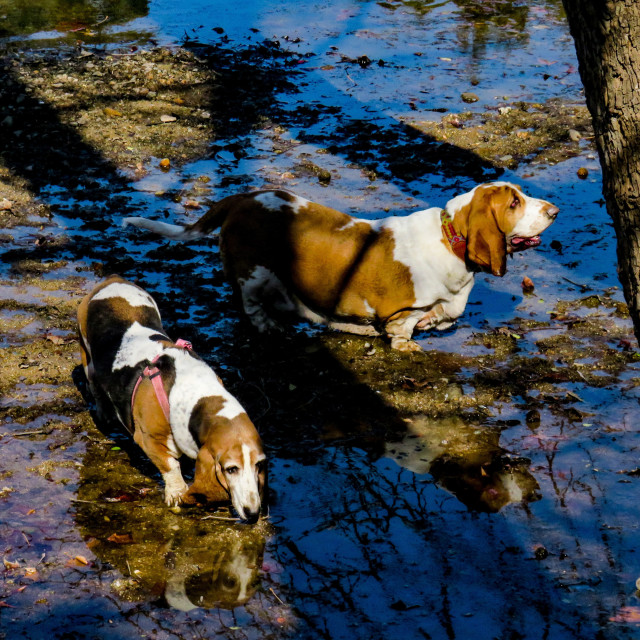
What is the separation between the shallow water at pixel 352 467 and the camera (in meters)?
3.90

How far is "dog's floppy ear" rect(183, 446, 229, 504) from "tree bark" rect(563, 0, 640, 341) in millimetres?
1985

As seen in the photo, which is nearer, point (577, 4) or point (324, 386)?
point (577, 4)

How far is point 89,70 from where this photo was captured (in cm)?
1101

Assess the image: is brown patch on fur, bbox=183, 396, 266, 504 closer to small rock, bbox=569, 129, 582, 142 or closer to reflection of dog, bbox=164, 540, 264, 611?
reflection of dog, bbox=164, 540, 264, 611

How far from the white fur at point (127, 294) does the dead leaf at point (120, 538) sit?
1517 mm

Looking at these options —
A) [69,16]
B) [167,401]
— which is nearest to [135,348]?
[167,401]

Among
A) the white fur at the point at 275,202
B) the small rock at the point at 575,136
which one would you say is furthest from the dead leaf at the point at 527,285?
the small rock at the point at 575,136

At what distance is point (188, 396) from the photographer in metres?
4.48

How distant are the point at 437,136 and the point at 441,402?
4712 millimetres

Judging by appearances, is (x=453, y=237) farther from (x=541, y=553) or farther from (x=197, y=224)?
(x=541, y=553)

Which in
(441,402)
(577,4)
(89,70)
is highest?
(577,4)

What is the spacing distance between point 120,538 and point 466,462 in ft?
6.40

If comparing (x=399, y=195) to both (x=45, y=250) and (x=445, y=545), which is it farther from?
(x=445, y=545)

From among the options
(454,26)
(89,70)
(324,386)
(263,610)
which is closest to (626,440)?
(324,386)
